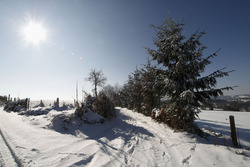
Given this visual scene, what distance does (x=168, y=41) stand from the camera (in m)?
5.65

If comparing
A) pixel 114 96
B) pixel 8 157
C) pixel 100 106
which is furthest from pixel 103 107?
pixel 114 96

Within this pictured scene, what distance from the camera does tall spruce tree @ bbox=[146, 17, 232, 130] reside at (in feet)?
15.9

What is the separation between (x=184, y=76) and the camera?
18.0 feet

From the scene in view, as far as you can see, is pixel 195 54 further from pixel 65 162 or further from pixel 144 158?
pixel 65 162

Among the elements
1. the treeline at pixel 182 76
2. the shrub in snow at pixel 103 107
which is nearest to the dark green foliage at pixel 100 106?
the shrub in snow at pixel 103 107

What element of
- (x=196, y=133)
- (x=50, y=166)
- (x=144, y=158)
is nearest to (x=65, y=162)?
(x=50, y=166)

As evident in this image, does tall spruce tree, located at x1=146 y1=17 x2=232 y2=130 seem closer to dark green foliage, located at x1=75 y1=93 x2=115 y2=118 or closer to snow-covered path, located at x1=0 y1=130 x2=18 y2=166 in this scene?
dark green foliage, located at x1=75 y1=93 x2=115 y2=118

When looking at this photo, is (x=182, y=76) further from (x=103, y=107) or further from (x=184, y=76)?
(x=103, y=107)

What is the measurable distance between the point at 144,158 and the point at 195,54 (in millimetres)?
5304

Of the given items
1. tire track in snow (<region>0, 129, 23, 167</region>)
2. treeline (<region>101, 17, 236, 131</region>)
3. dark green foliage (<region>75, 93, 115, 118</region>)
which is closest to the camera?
tire track in snow (<region>0, 129, 23, 167</region>)

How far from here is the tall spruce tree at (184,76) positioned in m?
4.86

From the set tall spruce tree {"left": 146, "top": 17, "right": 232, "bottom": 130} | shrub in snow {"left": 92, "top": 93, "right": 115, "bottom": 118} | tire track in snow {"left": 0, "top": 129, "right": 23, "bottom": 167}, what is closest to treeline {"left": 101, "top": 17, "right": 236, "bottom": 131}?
tall spruce tree {"left": 146, "top": 17, "right": 232, "bottom": 130}

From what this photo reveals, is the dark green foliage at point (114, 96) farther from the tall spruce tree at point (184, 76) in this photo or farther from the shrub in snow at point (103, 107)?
the tall spruce tree at point (184, 76)

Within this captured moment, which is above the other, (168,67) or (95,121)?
(168,67)
